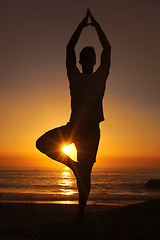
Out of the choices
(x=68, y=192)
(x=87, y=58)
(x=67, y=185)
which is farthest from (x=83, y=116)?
(x=67, y=185)

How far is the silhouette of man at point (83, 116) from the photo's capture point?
143 inches

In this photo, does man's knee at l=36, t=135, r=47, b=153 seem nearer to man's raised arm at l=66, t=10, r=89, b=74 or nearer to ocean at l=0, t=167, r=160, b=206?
man's raised arm at l=66, t=10, r=89, b=74

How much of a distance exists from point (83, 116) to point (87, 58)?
32.1 inches

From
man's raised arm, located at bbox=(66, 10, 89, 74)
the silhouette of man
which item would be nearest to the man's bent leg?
the silhouette of man

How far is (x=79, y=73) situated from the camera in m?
3.75

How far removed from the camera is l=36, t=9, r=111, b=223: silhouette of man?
11.9 ft

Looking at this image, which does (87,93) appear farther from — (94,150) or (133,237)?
(133,237)

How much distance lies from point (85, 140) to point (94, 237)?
3.95 ft

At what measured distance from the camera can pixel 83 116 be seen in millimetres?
3719

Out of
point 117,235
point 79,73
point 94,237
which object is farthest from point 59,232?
point 79,73

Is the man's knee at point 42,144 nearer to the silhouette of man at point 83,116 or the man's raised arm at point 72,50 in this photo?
the silhouette of man at point 83,116

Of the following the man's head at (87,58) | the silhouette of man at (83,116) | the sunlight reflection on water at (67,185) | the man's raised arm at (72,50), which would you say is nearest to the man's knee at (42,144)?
the silhouette of man at (83,116)

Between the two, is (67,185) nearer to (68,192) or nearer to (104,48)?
(68,192)

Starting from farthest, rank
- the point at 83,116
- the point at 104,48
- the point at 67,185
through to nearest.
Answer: the point at 67,185 < the point at 104,48 < the point at 83,116
